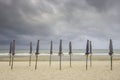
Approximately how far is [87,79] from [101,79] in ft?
4.04

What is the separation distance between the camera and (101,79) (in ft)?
53.7

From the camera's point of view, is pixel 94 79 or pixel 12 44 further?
pixel 12 44

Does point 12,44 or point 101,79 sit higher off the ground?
point 12,44

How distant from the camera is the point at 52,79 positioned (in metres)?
16.2

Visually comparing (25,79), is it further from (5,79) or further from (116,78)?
(116,78)

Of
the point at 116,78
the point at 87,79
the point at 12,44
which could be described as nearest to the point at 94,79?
the point at 87,79

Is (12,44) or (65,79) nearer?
(65,79)

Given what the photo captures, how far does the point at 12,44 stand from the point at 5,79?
12.8 m

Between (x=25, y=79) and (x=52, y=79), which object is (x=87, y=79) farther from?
(x=25, y=79)

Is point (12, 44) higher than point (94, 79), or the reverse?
point (12, 44)

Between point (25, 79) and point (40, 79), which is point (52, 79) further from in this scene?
point (25, 79)

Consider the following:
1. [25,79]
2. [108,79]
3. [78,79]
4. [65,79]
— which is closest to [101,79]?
[108,79]

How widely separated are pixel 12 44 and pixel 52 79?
46.5ft

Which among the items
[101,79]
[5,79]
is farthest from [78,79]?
[5,79]
